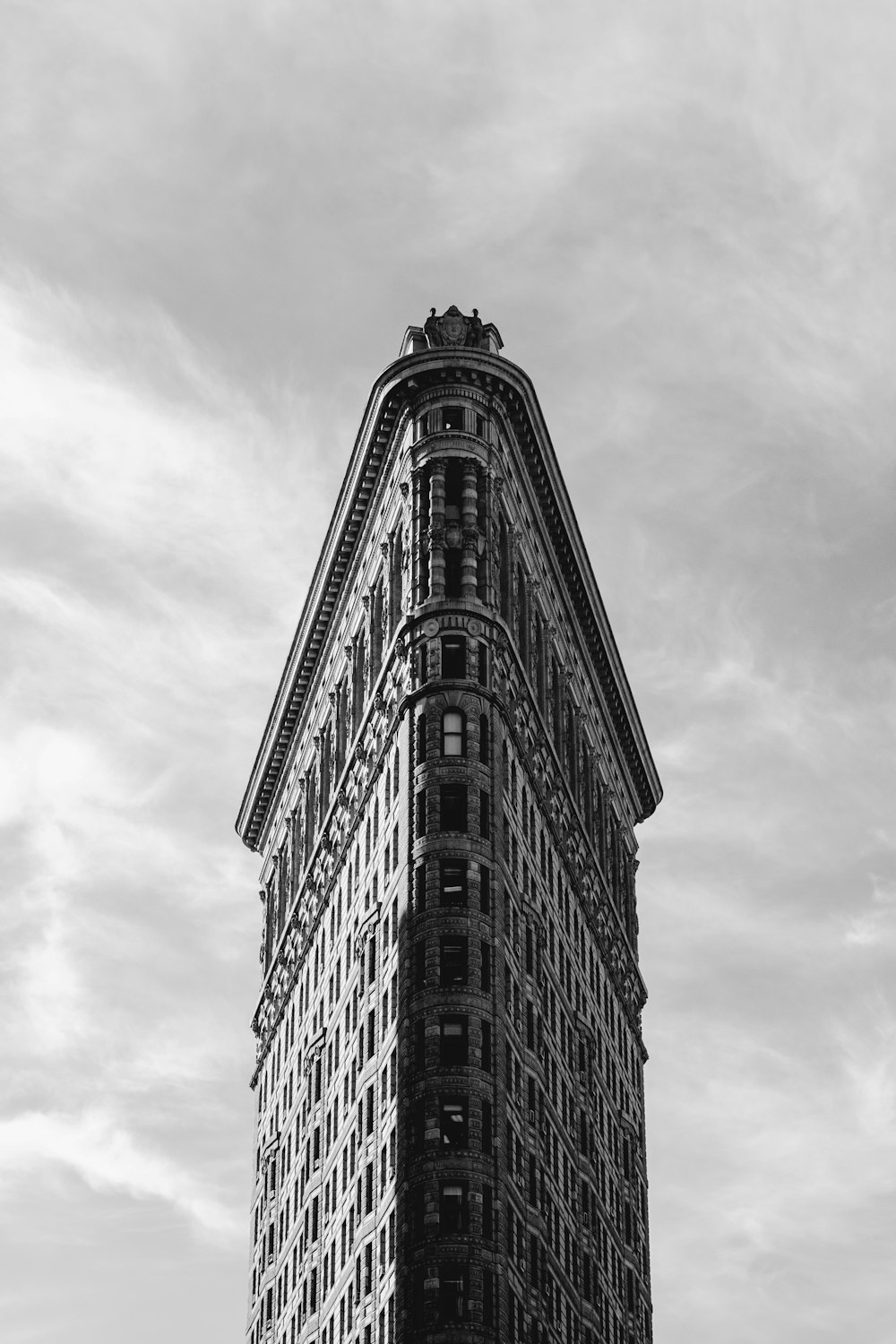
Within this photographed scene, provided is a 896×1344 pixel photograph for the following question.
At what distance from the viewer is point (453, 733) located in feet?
433

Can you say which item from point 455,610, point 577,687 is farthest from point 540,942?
point 577,687

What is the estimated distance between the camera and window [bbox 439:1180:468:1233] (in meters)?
115

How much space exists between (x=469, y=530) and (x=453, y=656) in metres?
→ 8.33

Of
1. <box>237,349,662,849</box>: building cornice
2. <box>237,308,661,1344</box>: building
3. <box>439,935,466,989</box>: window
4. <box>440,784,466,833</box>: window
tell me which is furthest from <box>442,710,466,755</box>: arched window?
<box>237,349,662,849</box>: building cornice

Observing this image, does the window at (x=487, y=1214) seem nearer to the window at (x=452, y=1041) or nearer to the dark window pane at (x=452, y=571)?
the window at (x=452, y=1041)

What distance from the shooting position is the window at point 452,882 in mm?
125938

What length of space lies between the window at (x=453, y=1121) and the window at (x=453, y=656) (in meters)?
26.5

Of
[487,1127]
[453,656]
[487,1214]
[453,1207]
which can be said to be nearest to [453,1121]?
[487,1127]

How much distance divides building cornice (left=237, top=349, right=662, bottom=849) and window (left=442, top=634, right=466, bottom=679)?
17.7 metres

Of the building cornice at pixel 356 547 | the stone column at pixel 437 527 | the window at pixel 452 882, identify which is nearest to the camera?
the window at pixel 452 882

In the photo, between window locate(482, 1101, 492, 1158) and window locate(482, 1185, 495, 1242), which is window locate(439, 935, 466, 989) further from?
window locate(482, 1185, 495, 1242)

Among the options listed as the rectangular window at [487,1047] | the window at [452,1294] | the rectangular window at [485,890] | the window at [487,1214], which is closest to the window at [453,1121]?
the rectangular window at [487,1047]

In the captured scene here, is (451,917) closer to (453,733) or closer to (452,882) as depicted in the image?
(452,882)

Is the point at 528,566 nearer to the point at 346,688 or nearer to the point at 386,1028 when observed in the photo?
the point at 346,688
